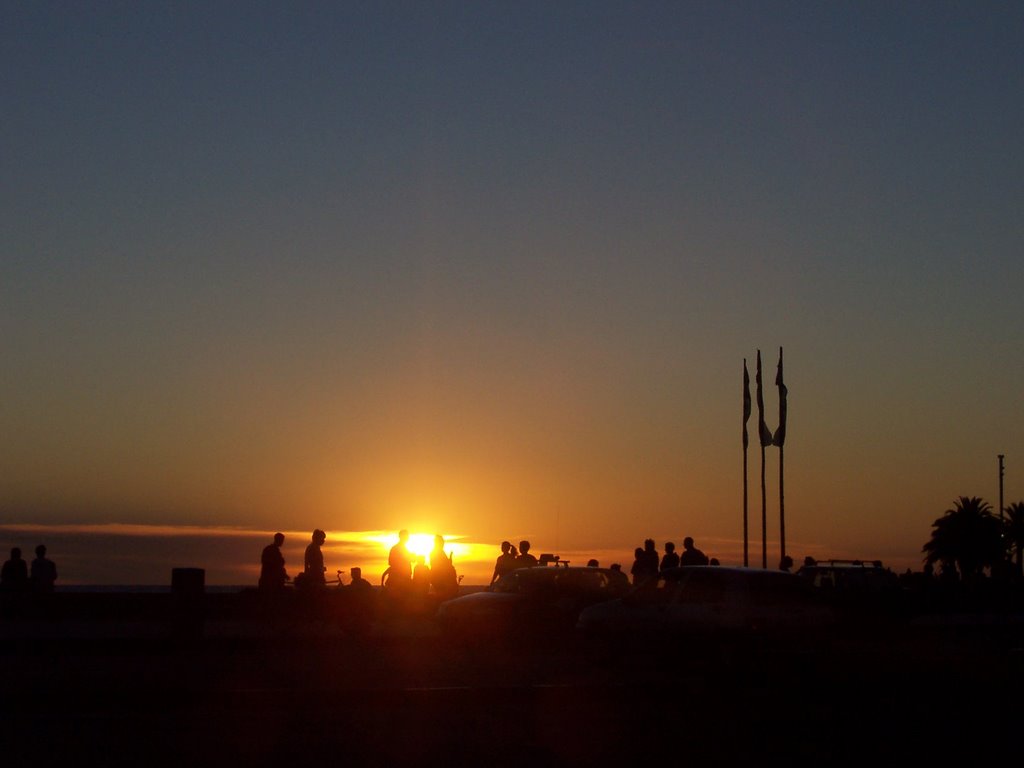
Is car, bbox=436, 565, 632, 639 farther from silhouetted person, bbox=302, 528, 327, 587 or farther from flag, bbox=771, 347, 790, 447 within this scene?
flag, bbox=771, 347, 790, 447

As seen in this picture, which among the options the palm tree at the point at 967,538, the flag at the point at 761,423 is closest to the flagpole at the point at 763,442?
the flag at the point at 761,423

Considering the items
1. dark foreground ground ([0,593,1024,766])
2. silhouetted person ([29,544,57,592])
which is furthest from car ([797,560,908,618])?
silhouetted person ([29,544,57,592])

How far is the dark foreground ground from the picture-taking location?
11.6 m

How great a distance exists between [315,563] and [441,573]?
3.82 metres

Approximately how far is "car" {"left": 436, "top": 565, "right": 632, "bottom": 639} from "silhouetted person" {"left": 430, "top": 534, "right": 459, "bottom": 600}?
4743 millimetres

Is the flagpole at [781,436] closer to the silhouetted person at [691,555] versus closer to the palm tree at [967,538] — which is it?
the silhouetted person at [691,555]

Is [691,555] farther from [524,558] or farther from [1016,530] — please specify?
[1016,530]

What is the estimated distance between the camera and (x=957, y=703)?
15672mm

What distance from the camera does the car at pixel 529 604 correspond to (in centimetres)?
2373

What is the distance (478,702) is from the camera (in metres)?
15.0

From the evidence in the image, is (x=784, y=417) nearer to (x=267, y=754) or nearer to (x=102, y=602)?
(x=102, y=602)

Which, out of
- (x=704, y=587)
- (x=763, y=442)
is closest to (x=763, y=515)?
(x=763, y=442)

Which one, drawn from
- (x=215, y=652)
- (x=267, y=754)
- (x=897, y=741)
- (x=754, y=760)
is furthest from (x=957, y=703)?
(x=215, y=652)

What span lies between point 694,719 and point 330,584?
15.4m
